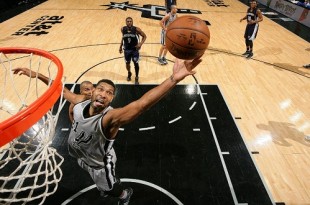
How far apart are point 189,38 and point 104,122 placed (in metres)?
1.82

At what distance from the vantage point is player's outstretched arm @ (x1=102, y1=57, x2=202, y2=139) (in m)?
2.15

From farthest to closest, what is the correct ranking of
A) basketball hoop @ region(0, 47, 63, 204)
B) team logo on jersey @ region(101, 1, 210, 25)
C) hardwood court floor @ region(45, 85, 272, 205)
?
team logo on jersey @ region(101, 1, 210, 25) → hardwood court floor @ region(45, 85, 272, 205) → basketball hoop @ region(0, 47, 63, 204)

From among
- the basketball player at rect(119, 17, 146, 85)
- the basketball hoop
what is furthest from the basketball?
the basketball player at rect(119, 17, 146, 85)

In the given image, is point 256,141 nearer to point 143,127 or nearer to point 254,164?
point 254,164

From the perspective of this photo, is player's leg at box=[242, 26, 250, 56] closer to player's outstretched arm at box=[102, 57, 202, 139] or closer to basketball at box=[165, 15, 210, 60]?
basketball at box=[165, 15, 210, 60]

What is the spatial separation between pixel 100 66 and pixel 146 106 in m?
5.84

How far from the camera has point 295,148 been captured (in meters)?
4.77

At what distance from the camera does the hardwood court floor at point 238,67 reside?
4.57m

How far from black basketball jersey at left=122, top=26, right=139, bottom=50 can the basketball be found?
8.86 ft

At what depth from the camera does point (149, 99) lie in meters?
2.16

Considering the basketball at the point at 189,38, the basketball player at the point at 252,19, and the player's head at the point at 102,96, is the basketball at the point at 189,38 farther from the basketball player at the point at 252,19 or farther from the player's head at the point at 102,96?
the basketball player at the point at 252,19

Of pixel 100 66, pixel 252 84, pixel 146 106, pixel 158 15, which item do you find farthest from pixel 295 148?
pixel 158 15

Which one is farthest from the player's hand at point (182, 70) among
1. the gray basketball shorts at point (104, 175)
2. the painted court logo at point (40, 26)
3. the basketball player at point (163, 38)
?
the painted court logo at point (40, 26)

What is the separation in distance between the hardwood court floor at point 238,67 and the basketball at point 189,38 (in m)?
2.39
